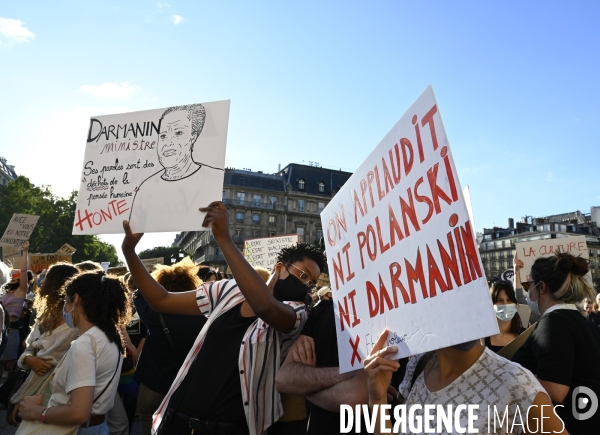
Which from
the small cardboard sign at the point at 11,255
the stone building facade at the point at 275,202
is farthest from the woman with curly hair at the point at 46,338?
the stone building facade at the point at 275,202

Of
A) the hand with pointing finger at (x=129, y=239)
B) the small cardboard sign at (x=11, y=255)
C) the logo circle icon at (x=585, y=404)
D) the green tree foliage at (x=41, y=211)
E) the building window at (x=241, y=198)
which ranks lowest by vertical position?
the logo circle icon at (x=585, y=404)

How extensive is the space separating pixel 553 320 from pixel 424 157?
1.52 meters

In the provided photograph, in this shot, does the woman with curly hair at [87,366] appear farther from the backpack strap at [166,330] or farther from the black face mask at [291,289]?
the black face mask at [291,289]

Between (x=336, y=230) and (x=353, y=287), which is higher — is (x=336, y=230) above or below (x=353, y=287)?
above

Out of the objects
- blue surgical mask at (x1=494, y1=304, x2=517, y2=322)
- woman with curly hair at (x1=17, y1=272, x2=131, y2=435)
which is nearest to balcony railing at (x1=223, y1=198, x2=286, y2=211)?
blue surgical mask at (x1=494, y1=304, x2=517, y2=322)

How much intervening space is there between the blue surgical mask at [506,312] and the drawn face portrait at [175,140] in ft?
11.5

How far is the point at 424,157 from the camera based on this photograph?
1.76m

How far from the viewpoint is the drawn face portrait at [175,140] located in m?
2.99

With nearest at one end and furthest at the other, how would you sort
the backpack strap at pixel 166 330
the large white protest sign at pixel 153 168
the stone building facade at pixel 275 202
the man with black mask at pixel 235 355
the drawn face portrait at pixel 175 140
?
the man with black mask at pixel 235 355
the large white protest sign at pixel 153 168
the drawn face portrait at pixel 175 140
the backpack strap at pixel 166 330
the stone building facade at pixel 275 202

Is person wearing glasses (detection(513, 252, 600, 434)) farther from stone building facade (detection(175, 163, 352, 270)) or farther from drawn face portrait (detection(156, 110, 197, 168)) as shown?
stone building facade (detection(175, 163, 352, 270))

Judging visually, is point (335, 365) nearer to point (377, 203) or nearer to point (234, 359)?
point (234, 359)

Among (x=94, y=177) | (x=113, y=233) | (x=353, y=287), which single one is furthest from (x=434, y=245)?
(x=94, y=177)

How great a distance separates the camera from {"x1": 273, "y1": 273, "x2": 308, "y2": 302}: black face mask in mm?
2830

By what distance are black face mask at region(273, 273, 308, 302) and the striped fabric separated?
209mm
